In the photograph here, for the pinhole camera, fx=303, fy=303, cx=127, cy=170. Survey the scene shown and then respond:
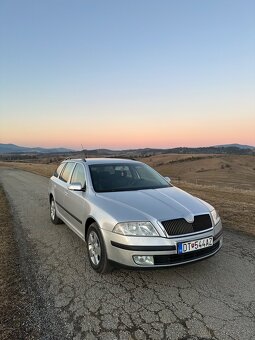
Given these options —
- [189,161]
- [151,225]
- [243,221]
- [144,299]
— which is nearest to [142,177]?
[151,225]

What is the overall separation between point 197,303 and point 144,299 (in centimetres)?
62

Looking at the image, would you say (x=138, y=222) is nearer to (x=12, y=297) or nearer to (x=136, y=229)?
(x=136, y=229)

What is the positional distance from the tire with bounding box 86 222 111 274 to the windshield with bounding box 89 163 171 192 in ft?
2.58

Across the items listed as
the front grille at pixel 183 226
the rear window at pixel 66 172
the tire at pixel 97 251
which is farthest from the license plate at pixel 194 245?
the rear window at pixel 66 172

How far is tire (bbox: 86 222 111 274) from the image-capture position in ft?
13.6

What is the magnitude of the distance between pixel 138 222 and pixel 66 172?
3346mm

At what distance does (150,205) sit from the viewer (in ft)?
13.9

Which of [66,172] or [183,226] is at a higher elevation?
[66,172]

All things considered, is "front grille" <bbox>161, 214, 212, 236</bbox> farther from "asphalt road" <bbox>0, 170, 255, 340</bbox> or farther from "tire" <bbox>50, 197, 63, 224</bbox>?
"tire" <bbox>50, 197, 63, 224</bbox>

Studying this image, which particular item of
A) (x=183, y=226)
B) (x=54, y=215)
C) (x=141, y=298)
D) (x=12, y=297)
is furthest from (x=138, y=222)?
(x=54, y=215)

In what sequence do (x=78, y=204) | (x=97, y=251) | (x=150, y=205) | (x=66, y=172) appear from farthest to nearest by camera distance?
(x=66, y=172), (x=78, y=204), (x=97, y=251), (x=150, y=205)

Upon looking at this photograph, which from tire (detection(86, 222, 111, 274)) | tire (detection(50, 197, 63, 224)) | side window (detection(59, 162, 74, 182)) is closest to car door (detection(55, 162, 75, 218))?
side window (detection(59, 162, 74, 182))

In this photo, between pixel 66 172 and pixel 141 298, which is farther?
pixel 66 172

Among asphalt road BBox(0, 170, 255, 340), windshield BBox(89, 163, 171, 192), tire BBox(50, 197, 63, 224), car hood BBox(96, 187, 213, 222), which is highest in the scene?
windshield BBox(89, 163, 171, 192)
